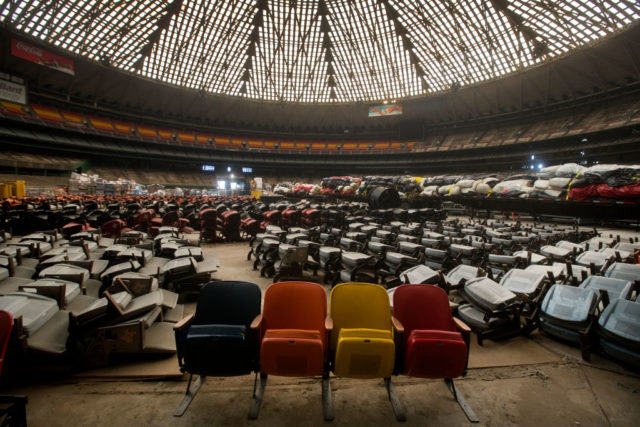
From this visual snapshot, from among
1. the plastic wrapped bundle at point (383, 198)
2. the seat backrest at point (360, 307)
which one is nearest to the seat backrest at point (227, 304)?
the seat backrest at point (360, 307)

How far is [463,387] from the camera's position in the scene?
2.87 m

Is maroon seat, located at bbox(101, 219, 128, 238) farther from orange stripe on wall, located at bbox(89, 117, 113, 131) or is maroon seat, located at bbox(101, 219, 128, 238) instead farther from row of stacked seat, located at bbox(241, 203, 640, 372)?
orange stripe on wall, located at bbox(89, 117, 113, 131)

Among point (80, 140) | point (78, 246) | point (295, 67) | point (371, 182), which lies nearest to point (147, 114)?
point (80, 140)

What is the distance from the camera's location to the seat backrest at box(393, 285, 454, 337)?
2.96m

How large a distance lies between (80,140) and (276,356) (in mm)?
44042

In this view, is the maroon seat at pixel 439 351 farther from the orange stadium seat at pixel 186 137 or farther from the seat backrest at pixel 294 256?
the orange stadium seat at pixel 186 137

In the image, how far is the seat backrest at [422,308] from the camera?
2.96 metres

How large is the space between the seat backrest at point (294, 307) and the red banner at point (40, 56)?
39.1 meters

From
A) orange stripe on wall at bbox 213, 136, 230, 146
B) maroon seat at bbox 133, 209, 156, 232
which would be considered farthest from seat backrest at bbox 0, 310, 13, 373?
orange stripe on wall at bbox 213, 136, 230, 146

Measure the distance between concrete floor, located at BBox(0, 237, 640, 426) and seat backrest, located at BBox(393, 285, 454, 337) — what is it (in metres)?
0.61

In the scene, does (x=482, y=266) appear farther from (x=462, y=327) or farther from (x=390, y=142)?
(x=390, y=142)

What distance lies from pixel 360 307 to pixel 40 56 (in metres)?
40.4

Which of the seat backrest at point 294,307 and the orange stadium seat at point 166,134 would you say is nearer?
the seat backrest at point 294,307

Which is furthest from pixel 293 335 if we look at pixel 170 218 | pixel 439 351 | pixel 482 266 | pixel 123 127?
pixel 123 127
